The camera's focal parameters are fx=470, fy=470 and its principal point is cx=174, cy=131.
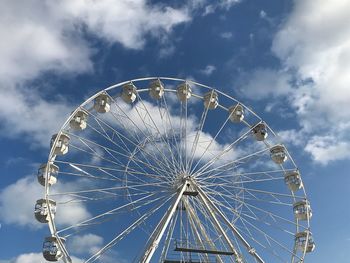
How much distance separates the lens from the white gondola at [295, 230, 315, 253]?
26198 mm

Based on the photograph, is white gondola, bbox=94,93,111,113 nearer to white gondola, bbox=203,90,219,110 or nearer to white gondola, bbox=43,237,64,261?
white gondola, bbox=203,90,219,110

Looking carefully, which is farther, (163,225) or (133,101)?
(133,101)

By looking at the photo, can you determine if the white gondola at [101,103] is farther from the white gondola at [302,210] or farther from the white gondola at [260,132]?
the white gondola at [302,210]

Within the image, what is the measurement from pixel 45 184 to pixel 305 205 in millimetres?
14788

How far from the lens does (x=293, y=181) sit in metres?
28.2

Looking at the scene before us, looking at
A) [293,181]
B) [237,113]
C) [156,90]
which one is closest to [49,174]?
[156,90]

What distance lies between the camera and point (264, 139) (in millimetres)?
29719

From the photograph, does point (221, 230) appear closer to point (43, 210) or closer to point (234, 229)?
point (234, 229)

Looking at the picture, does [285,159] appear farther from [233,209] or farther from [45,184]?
[45,184]

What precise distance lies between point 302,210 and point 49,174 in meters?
14.5

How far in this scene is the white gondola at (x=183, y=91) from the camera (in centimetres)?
2969

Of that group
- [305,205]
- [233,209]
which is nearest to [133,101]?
[233,209]

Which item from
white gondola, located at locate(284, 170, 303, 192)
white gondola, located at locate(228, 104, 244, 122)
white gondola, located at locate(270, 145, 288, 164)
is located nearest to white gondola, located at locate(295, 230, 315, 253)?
white gondola, located at locate(284, 170, 303, 192)

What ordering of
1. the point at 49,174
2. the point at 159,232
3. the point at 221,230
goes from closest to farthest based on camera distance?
the point at 159,232 < the point at 221,230 < the point at 49,174
